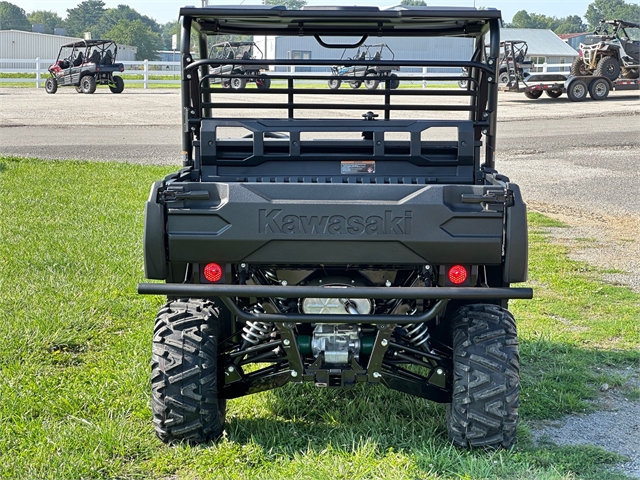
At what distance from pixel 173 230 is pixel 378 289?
0.88 meters

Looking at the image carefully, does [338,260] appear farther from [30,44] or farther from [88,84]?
[30,44]

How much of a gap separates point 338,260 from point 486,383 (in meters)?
0.85

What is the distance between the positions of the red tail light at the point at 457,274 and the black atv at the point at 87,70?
26.2m

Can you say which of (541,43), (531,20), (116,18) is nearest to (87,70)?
(541,43)

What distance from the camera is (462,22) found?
14.9ft

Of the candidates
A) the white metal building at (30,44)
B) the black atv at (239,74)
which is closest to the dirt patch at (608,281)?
the black atv at (239,74)

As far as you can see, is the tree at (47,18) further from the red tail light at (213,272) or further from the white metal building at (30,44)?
the red tail light at (213,272)

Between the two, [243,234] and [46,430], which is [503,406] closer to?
[243,234]

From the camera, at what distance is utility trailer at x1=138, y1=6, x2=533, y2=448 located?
3.48m

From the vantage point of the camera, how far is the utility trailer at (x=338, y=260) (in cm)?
348

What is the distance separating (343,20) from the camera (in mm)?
4273

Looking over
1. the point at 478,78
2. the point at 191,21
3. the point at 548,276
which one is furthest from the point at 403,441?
the point at 548,276

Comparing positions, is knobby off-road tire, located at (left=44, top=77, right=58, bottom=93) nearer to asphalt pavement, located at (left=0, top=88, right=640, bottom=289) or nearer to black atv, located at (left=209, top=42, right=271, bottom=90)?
asphalt pavement, located at (left=0, top=88, right=640, bottom=289)

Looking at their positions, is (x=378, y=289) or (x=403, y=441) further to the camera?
(x=403, y=441)
